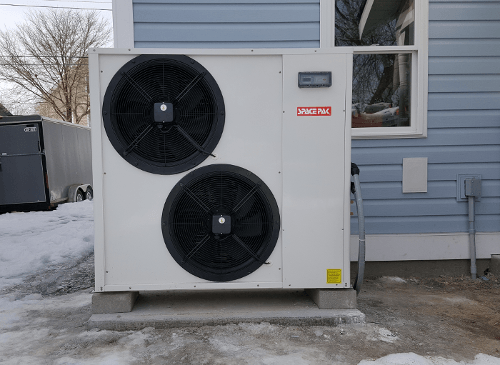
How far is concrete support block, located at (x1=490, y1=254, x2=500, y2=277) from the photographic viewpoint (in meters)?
4.21

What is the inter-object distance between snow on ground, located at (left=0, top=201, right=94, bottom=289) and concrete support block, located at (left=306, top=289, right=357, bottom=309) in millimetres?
2958

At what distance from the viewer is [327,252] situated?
9.83 ft

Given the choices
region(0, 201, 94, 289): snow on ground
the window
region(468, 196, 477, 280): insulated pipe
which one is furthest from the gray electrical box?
region(0, 201, 94, 289): snow on ground

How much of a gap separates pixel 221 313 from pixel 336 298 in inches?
31.5

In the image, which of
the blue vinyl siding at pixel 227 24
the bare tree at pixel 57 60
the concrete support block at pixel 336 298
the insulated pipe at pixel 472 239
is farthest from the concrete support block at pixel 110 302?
the bare tree at pixel 57 60

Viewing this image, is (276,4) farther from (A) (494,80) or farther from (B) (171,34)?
(A) (494,80)

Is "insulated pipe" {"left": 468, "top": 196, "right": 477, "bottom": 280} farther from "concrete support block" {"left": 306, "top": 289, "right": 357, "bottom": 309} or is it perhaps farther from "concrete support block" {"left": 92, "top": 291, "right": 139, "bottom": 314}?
"concrete support block" {"left": 92, "top": 291, "right": 139, "bottom": 314}

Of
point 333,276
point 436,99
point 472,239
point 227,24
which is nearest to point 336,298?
point 333,276

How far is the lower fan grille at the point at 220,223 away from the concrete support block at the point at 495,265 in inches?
101

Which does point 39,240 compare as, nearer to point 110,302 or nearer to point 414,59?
point 110,302

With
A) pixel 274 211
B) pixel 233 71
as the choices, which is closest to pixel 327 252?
pixel 274 211

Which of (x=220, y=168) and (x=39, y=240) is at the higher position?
(x=220, y=168)

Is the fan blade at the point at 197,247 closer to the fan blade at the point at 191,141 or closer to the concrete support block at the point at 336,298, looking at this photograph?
the fan blade at the point at 191,141

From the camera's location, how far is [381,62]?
14.2 feet
